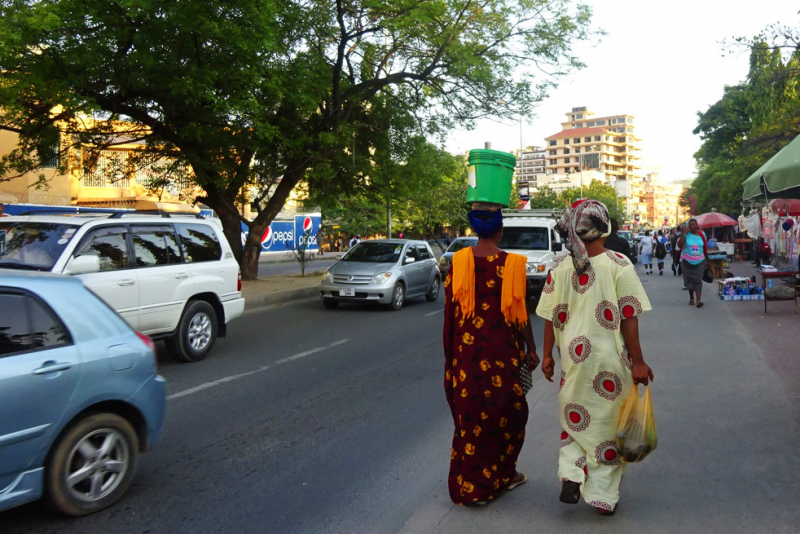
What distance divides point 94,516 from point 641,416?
3.14 m

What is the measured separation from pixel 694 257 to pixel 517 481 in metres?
11.0

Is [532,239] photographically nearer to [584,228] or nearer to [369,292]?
[369,292]

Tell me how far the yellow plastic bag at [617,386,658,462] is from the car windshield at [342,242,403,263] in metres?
11.7

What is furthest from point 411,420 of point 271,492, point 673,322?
point 673,322

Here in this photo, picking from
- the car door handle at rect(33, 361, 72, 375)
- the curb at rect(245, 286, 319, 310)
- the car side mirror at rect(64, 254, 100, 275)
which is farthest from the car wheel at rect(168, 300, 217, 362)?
the curb at rect(245, 286, 319, 310)

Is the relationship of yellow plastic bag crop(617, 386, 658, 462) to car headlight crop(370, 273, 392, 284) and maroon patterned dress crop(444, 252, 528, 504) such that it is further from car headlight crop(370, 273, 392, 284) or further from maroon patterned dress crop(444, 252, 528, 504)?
car headlight crop(370, 273, 392, 284)

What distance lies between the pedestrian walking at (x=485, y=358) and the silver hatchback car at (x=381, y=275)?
405 inches

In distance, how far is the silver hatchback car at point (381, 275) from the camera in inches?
560

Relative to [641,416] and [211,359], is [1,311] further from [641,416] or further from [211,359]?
[211,359]

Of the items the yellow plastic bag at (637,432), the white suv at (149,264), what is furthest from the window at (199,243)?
the yellow plastic bag at (637,432)

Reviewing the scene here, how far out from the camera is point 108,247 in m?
7.57

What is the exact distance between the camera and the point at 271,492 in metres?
4.29

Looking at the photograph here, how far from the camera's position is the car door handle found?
3551 mm

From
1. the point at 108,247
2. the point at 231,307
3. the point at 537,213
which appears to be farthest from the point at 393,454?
the point at 537,213
